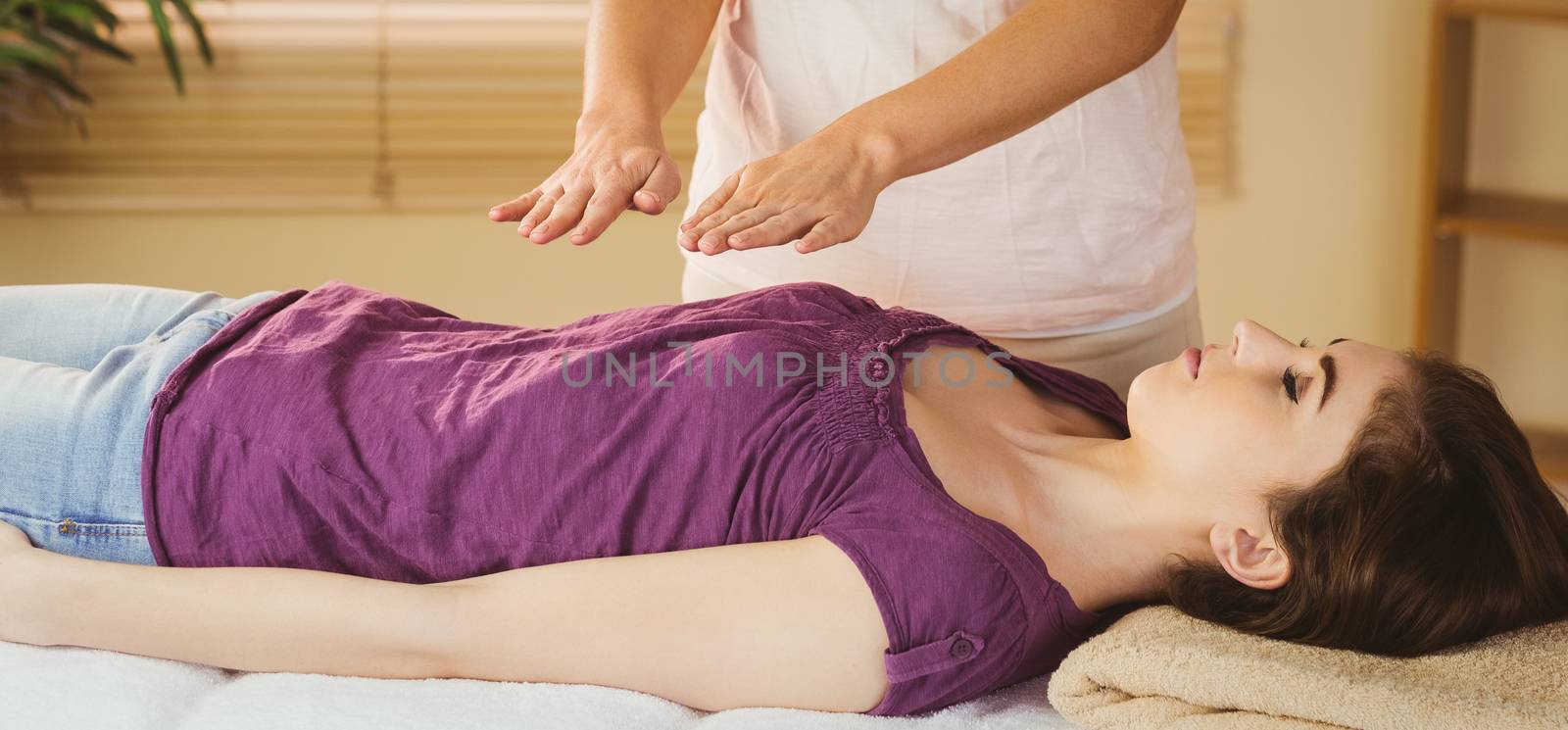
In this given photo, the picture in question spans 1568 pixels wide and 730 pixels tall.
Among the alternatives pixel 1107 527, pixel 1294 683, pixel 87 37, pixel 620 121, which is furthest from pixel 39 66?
pixel 1294 683

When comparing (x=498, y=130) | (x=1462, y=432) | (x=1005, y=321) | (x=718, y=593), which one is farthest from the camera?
(x=498, y=130)

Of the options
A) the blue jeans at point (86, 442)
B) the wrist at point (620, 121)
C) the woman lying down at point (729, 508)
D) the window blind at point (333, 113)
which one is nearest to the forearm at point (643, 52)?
the wrist at point (620, 121)

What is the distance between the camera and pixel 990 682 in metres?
1.24

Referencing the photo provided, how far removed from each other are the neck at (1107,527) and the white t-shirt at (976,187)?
1.08ft

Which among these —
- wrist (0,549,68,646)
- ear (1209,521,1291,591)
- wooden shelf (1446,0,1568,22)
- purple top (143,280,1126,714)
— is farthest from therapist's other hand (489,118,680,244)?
wooden shelf (1446,0,1568,22)

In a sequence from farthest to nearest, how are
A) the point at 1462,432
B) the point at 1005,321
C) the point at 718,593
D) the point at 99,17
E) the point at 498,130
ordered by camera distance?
the point at 498,130
the point at 99,17
the point at 1005,321
the point at 1462,432
the point at 718,593

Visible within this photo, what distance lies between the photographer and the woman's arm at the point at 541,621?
1155mm

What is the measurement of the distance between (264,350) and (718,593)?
570 millimetres

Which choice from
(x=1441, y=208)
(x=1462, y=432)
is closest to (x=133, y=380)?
(x=1462, y=432)

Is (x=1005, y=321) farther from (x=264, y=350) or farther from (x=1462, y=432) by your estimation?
(x=264, y=350)

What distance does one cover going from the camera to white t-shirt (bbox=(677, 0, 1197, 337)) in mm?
1618

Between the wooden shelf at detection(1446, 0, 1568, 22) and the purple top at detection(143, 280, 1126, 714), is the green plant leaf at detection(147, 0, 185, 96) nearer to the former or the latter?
the purple top at detection(143, 280, 1126, 714)

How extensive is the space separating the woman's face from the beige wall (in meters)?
1.92

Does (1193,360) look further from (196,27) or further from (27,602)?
(196,27)
